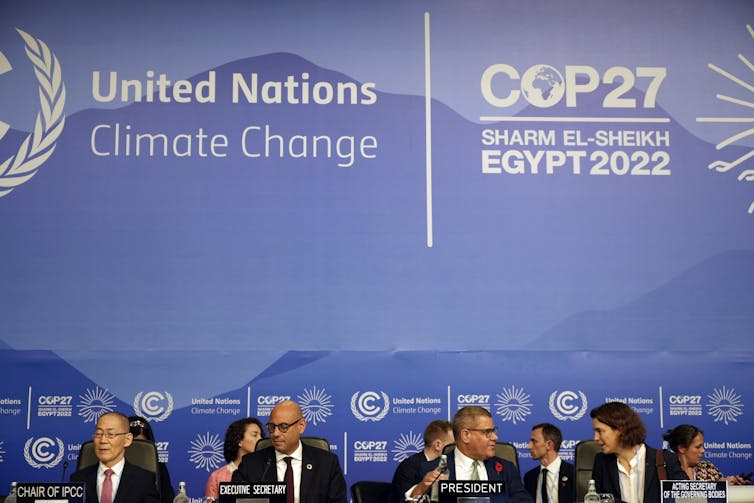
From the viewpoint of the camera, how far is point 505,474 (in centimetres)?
490

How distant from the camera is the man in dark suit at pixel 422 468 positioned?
4246 millimetres

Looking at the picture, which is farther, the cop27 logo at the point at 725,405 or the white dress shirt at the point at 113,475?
the cop27 logo at the point at 725,405

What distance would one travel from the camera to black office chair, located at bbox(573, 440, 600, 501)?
17.1ft

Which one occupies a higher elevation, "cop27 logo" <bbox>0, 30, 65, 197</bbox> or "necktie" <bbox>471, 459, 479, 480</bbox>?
"cop27 logo" <bbox>0, 30, 65, 197</bbox>

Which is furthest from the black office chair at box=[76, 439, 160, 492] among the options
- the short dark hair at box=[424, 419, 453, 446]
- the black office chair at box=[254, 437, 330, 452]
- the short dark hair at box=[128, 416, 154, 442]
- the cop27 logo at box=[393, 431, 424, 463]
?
the cop27 logo at box=[393, 431, 424, 463]

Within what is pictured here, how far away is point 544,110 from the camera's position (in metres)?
7.70

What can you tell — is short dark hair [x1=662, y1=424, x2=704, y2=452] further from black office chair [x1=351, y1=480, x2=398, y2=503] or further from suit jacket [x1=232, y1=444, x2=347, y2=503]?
suit jacket [x1=232, y1=444, x2=347, y2=503]

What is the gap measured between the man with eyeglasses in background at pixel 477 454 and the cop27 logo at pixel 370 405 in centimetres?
239

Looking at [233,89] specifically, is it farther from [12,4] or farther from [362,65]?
[12,4]

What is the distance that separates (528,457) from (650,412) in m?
0.99

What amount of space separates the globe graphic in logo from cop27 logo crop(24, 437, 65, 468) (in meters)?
4.53

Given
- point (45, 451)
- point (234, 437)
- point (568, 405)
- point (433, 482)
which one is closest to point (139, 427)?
point (234, 437)

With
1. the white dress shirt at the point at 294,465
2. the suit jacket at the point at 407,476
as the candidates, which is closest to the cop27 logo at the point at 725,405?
the suit jacket at the point at 407,476

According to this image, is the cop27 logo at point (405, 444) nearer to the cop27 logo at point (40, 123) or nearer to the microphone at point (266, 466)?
the microphone at point (266, 466)
